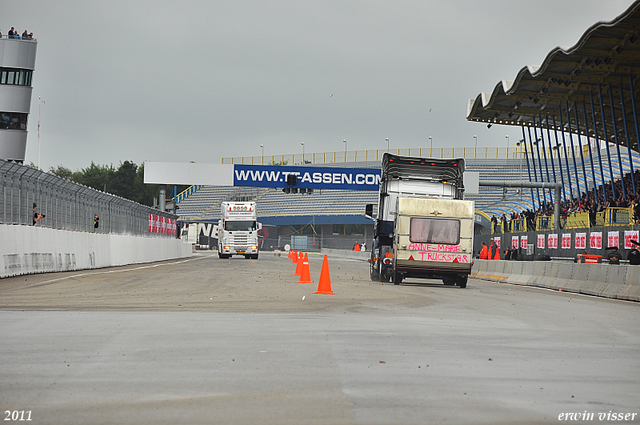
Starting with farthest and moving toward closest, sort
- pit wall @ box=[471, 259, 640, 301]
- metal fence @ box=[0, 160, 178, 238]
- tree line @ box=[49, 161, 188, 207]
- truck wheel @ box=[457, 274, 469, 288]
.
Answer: tree line @ box=[49, 161, 188, 207], truck wheel @ box=[457, 274, 469, 288], metal fence @ box=[0, 160, 178, 238], pit wall @ box=[471, 259, 640, 301]

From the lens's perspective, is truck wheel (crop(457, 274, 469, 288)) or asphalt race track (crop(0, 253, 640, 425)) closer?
asphalt race track (crop(0, 253, 640, 425))

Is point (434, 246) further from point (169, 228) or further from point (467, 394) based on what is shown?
point (169, 228)

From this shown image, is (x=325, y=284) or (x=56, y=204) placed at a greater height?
(x=56, y=204)

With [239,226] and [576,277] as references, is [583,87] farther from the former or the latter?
[239,226]

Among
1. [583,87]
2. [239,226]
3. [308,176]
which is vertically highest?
[583,87]

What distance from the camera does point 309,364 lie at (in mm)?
7523

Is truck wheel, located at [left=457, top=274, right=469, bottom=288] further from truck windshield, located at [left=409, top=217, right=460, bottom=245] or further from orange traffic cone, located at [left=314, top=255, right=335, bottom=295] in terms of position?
orange traffic cone, located at [left=314, top=255, right=335, bottom=295]

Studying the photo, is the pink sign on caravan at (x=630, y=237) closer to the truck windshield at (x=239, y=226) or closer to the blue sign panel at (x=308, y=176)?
the blue sign panel at (x=308, y=176)

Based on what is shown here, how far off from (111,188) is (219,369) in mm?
128199

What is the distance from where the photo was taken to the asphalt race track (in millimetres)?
5543

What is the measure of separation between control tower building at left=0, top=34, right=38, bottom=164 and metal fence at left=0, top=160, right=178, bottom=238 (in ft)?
98.0

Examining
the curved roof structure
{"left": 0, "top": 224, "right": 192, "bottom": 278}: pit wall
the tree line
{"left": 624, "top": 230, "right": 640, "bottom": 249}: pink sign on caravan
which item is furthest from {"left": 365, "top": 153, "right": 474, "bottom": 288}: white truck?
the tree line

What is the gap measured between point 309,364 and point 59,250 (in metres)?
19.9

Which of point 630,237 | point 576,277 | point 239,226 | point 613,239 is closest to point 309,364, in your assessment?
point 576,277
